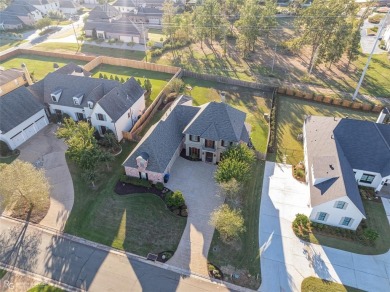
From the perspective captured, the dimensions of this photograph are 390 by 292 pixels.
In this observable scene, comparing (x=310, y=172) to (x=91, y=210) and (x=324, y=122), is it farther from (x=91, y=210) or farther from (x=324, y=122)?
(x=91, y=210)

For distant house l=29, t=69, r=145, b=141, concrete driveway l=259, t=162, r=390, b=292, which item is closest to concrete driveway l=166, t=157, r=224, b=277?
concrete driveway l=259, t=162, r=390, b=292

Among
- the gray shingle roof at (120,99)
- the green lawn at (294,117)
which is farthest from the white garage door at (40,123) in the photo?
the green lawn at (294,117)

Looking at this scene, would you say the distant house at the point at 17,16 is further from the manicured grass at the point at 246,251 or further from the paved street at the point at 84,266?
the manicured grass at the point at 246,251

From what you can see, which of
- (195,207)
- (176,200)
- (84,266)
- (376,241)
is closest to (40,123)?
(84,266)

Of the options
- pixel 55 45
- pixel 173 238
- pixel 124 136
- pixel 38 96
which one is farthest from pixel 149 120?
pixel 55 45

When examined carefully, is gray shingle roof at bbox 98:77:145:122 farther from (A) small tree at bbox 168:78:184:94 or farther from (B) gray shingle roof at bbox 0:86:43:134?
(B) gray shingle roof at bbox 0:86:43:134

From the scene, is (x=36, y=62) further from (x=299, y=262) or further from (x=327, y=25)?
(x=299, y=262)
